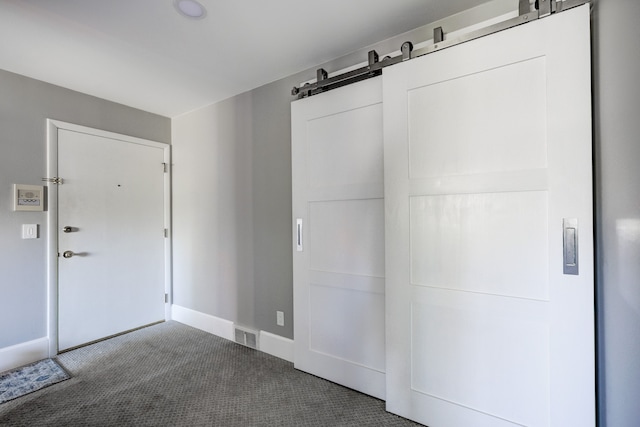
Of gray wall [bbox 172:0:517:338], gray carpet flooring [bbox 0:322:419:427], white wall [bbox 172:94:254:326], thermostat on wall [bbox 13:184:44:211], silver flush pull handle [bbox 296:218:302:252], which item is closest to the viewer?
gray carpet flooring [bbox 0:322:419:427]

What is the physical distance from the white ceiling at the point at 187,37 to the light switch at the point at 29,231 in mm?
1308

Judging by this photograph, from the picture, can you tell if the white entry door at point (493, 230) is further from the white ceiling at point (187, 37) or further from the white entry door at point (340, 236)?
the white ceiling at point (187, 37)

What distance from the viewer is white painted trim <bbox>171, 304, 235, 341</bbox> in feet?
10.0

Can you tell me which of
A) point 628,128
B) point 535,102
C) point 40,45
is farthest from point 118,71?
point 628,128

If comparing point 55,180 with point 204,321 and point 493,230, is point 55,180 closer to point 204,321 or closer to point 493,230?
point 204,321

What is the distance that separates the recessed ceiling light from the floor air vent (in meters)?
2.55

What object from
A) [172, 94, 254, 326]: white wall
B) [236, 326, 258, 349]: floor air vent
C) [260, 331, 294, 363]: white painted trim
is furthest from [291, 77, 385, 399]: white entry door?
[172, 94, 254, 326]: white wall

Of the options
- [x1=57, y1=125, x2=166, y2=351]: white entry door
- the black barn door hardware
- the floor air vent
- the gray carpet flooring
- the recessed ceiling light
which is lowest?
the gray carpet flooring

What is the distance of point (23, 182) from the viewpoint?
8.33 feet

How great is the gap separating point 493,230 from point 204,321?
9.85 ft

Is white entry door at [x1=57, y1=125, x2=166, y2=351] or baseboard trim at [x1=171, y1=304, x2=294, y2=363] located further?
white entry door at [x1=57, y1=125, x2=166, y2=351]

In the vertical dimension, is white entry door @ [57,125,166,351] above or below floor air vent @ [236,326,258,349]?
above

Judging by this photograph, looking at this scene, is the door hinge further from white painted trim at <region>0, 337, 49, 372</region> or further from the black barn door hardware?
the black barn door hardware

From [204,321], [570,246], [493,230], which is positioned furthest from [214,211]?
[570,246]
